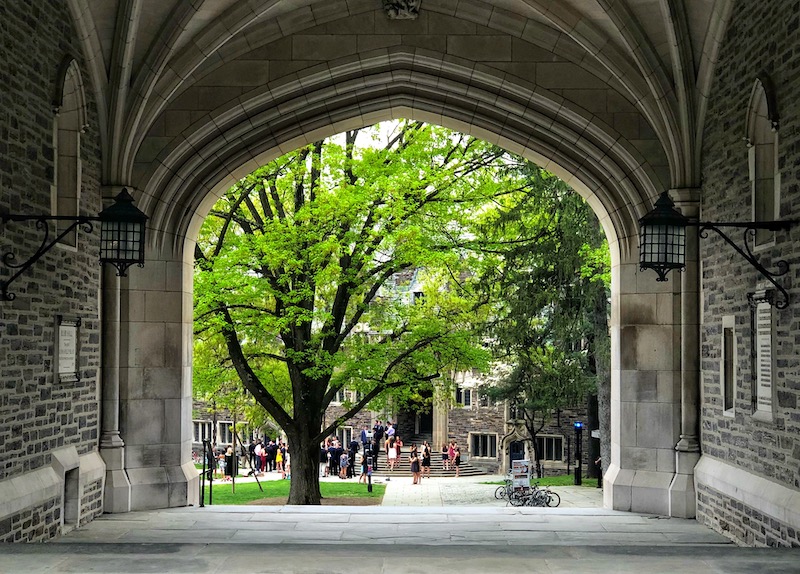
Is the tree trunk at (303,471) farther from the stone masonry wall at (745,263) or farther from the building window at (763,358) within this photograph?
the building window at (763,358)

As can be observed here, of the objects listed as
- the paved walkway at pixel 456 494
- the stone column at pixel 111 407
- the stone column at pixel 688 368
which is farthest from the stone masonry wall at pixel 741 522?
the paved walkway at pixel 456 494

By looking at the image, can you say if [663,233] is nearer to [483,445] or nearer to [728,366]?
[728,366]

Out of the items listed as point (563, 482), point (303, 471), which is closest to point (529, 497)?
point (303, 471)

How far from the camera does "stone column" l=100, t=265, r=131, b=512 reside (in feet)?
32.7

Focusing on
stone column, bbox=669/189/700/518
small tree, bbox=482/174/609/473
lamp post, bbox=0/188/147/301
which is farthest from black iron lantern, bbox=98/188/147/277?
small tree, bbox=482/174/609/473

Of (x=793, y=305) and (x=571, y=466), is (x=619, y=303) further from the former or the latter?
(x=571, y=466)

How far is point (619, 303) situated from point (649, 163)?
4.74 feet

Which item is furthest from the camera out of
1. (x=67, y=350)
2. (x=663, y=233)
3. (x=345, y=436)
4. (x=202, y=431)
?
(x=202, y=431)

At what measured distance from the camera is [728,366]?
9.07 metres

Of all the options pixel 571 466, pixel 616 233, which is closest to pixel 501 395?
pixel 571 466

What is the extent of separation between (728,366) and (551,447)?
24125 millimetres

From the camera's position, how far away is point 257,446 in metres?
30.6

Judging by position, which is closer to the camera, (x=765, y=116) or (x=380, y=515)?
Answer: (x=765, y=116)

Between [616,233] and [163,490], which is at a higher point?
[616,233]
